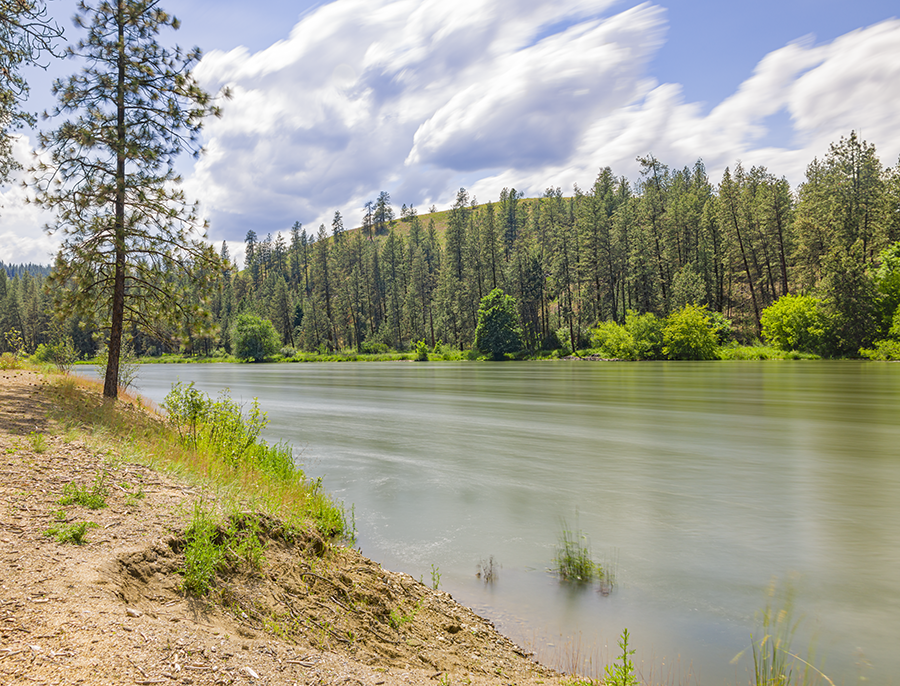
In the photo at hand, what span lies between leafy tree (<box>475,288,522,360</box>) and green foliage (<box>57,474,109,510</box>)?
230 feet

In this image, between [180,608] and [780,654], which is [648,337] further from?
[180,608]

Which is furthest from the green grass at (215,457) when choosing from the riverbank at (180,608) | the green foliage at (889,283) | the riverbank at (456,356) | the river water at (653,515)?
the green foliage at (889,283)

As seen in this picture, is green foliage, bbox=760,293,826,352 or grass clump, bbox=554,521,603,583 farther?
green foliage, bbox=760,293,826,352

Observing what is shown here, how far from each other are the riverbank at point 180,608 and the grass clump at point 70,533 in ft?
0.13

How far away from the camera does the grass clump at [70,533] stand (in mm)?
4836

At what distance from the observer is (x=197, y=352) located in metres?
117

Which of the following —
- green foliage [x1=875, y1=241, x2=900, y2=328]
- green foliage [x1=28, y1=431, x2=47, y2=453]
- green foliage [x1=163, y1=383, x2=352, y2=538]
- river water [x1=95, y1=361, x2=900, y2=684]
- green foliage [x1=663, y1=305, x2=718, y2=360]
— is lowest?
river water [x1=95, y1=361, x2=900, y2=684]

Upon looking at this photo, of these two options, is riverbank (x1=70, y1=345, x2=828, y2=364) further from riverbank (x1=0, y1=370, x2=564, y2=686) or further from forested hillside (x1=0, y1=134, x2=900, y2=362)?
riverbank (x1=0, y1=370, x2=564, y2=686)

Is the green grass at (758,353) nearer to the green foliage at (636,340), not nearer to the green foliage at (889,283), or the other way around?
the green foliage at (889,283)

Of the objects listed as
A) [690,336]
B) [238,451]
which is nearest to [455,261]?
[690,336]

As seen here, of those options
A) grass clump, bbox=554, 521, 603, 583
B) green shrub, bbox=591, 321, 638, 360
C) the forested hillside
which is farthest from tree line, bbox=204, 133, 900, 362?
grass clump, bbox=554, 521, 603, 583

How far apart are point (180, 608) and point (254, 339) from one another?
97.3 meters

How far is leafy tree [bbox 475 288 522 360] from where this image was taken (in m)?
75.4

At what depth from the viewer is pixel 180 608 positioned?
4.25m
